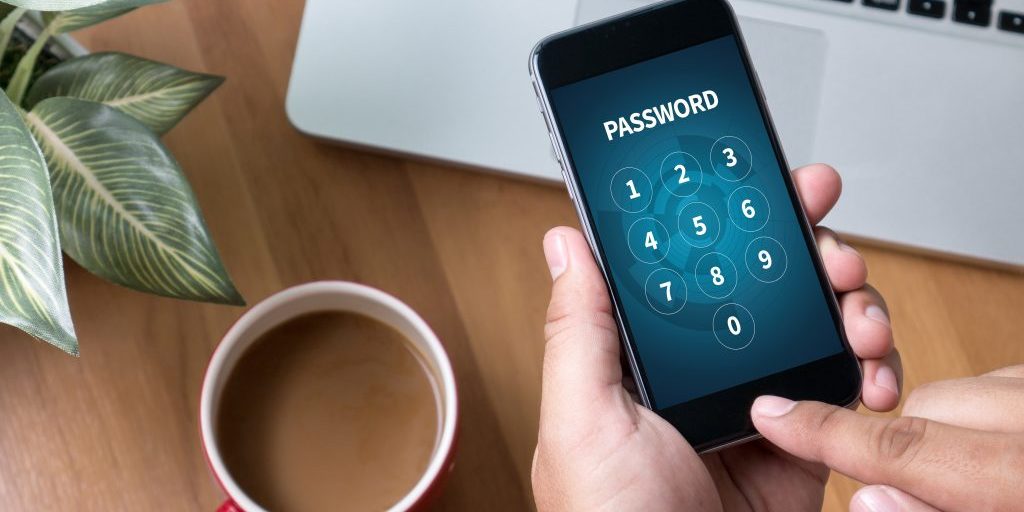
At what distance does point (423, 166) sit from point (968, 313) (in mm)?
367

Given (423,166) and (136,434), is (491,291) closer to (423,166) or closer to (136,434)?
(423,166)

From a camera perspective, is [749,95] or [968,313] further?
[968,313]

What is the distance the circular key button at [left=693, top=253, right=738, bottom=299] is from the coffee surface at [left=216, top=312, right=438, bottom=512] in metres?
0.16

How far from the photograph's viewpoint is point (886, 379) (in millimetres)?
478

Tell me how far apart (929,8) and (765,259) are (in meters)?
0.23

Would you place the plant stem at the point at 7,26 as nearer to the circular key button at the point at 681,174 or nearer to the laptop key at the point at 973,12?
the circular key button at the point at 681,174

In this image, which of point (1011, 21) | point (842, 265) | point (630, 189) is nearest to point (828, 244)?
point (842, 265)

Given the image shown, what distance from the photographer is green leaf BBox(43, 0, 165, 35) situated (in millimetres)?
407

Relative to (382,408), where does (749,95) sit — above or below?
above

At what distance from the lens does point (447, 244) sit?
0.58m

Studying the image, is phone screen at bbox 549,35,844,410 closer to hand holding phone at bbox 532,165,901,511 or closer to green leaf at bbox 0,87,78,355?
hand holding phone at bbox 532,165,901,511

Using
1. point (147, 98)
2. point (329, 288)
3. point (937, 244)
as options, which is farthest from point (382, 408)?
point (937, 244)

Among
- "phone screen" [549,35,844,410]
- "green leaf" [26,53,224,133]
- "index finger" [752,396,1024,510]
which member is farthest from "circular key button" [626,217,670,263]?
"green leaf" [26,53,224,133]

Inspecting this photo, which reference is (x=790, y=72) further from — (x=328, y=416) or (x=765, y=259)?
(x=328, y=416)
